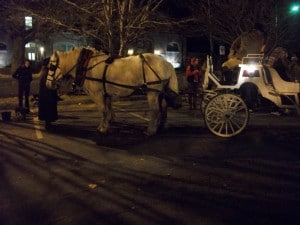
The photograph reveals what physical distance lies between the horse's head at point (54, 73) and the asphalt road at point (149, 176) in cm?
119

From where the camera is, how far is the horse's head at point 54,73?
11.2 meters

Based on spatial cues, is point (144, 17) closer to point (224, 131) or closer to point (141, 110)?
point (141, 110)

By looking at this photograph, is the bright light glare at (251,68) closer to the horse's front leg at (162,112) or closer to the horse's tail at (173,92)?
the horse's tail at (173,92)

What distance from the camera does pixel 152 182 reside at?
712 cm

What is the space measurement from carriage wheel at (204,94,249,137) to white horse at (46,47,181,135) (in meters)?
1.06

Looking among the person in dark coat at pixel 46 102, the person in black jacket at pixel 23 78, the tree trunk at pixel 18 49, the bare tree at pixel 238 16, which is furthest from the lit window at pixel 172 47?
the person in dark coat at pixel 46 102

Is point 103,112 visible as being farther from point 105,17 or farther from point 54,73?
point 105,17

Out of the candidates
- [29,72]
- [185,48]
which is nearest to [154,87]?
[29,72]

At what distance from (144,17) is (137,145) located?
28.4ft

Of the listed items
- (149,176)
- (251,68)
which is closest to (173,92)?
(251,68)

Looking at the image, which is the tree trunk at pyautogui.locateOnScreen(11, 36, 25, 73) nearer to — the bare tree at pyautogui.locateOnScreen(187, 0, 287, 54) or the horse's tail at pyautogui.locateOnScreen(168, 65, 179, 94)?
the bare tree at pyautogui.locateOnScreen(187, 0, 287, 54)

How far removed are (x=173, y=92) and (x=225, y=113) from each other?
4.70ft

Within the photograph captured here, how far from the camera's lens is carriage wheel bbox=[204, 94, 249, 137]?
10.0 m

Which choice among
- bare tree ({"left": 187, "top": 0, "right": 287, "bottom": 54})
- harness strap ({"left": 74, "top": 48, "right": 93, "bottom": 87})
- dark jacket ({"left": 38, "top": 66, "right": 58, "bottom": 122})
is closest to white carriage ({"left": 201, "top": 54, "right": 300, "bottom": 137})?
harness strap ({"left": 74, "top": 48, "right": 93, "bottom": 87})
